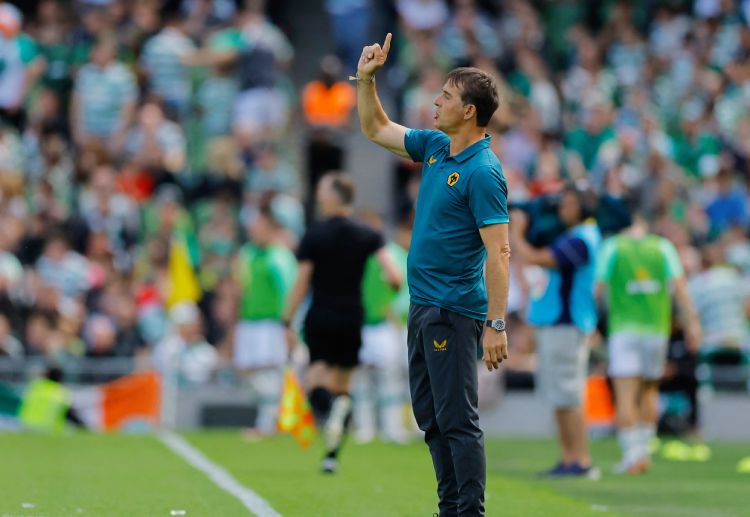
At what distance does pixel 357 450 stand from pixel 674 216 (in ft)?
24.9

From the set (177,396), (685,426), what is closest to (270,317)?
(177,396)

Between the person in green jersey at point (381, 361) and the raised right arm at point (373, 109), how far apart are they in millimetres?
8769

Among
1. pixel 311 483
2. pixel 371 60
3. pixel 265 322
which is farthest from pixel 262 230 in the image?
pixel 371 60

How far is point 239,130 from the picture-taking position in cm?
2189

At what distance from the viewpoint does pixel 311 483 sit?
11633 mm

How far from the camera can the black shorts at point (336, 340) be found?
42.4 ft

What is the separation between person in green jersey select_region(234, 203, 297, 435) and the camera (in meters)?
17.4

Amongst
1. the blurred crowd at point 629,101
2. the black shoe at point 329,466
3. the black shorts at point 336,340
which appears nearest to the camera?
the black shoe at point 329,466

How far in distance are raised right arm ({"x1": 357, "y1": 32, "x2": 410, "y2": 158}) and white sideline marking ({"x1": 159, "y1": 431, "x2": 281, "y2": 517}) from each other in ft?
7.89

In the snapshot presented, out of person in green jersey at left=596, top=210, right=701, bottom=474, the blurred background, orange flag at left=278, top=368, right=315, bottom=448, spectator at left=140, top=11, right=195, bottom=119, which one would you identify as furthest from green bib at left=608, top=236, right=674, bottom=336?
spectator at left=140, top=11, right=195, bottom=119

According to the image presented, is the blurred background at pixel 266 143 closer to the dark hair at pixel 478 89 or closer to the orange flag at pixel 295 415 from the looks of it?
the orange flag at pixel 295 415

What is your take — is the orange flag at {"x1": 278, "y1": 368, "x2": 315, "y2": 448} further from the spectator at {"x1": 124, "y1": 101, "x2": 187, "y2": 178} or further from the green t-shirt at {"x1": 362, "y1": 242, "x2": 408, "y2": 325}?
the spectator at {"x1": 124, "y1": 101, "x2": 187, "y2": 178}

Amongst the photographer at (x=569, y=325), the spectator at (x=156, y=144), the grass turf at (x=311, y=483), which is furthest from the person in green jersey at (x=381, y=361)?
the photographer at (x=569, y=325)

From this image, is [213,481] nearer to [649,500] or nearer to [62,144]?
[649,500]
